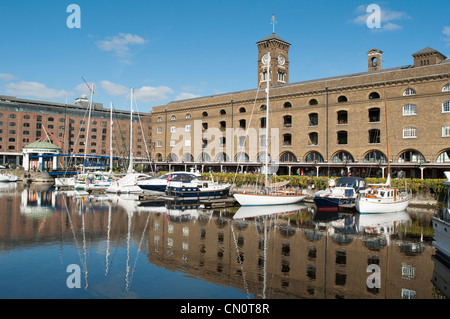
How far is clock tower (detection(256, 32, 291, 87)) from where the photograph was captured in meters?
72.8

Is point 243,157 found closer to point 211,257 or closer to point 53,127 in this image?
point 211,257

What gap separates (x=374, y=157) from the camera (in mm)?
44719

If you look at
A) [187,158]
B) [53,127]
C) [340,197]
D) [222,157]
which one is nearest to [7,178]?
[53,127]

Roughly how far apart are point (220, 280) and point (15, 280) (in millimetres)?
7801

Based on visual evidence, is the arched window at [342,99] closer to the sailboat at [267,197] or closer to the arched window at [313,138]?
the arched window at [313,138]

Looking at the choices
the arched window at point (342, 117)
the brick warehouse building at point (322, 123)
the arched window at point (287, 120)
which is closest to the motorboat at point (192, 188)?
the brick warehouse building at point (322, 123)

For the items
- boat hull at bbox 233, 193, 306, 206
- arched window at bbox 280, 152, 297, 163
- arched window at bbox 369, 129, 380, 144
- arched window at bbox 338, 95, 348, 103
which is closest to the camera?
boat hull at bbox 233, 193, 306, 206

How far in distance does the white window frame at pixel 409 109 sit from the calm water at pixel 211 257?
17.0 meters

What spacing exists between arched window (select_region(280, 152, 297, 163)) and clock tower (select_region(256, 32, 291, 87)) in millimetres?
22718

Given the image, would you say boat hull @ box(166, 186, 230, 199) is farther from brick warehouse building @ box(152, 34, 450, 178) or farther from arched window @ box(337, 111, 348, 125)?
arched window @ box(337, 111, 348, 125)

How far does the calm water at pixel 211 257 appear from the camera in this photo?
13180 mm

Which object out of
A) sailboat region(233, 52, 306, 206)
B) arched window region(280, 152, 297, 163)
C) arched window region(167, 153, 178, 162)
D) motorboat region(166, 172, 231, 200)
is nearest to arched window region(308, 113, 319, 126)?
arched window region(280, 152, 297, 163)
